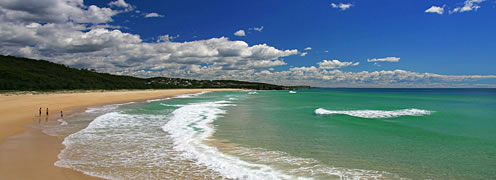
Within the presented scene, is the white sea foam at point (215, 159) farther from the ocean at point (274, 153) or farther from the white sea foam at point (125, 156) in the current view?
the white sea foam at point (125, 156)

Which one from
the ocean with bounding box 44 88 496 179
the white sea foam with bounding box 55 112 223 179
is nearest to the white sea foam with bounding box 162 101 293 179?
the ocean with bounding box 44 88 496 179

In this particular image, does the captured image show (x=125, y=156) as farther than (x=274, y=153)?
No

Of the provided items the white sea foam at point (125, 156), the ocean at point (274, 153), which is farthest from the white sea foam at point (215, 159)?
the white sea foam at point (125, 156)

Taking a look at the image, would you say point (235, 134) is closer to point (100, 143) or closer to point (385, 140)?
point (100, 143)

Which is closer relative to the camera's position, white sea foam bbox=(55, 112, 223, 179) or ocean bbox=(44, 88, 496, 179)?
white sea foam bbox=(55, 112, 223, 179)

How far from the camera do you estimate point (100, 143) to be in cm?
987

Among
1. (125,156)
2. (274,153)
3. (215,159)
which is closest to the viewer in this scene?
(215,159)

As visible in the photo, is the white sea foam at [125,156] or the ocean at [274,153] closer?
the white sea foam at [125,156]

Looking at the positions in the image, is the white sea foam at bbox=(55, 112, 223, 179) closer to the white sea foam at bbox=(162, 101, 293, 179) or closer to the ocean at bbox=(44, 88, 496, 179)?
the ocean at bbox=(44, 88, 496, 179)

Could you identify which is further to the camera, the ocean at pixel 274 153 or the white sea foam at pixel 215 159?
the ocean at pixel 274 153

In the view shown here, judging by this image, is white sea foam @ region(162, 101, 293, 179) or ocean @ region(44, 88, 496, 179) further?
ocean @ region(44, 88, 496, 179)

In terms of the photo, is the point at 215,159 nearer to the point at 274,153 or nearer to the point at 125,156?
the point at 274,153

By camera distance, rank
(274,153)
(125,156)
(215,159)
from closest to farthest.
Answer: (215,159), (125,156), (274,153)

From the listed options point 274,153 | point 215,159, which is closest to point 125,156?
point 215,159
